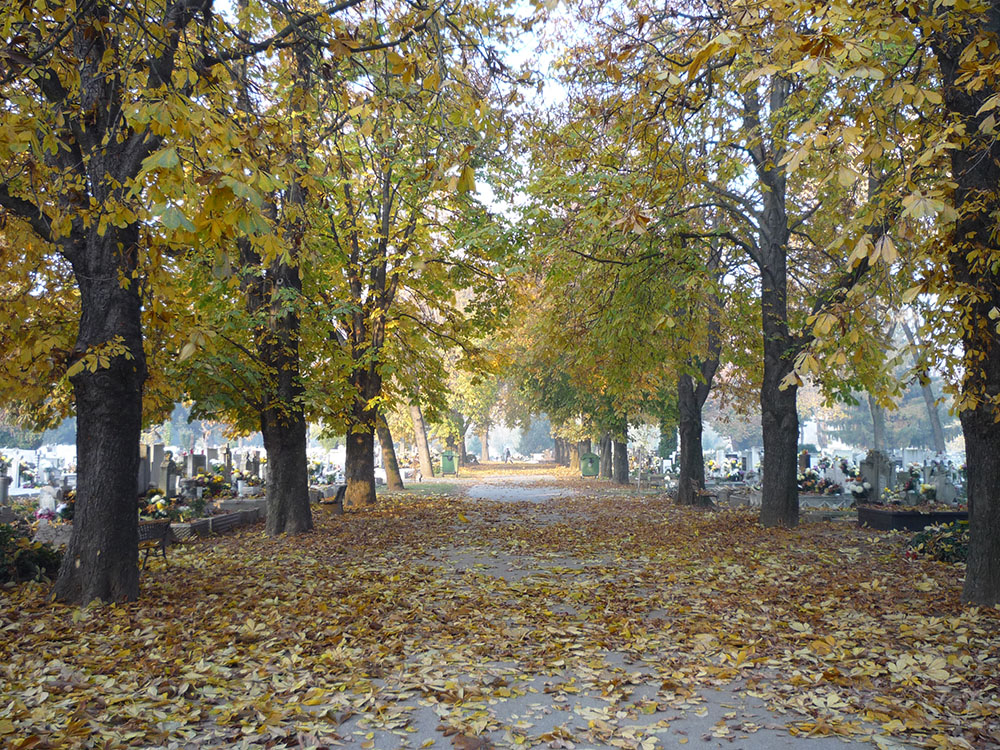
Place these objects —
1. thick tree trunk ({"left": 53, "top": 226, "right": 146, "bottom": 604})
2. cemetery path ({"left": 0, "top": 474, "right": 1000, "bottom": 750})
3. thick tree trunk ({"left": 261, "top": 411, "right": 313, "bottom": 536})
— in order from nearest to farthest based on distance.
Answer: cemetery path ({"left": 0, "top": 474, "right": 1000, "bottom": 750}), thick tree trunk ({"left": 53, "top": 226, "right": 146, "bottom": 604}), thick tree trunk ({"left": 261, "top": 411, "right": 313, "bottom": 536})

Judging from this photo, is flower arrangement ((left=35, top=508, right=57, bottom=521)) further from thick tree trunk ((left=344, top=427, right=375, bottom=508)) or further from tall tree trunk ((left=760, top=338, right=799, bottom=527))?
tall tree trunk ((left=760, top=338, right=799, bottom=527))

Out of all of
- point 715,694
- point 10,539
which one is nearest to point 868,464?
point 715,694

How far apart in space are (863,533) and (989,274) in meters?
7.36

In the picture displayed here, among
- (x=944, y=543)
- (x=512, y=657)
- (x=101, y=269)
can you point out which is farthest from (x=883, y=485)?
(x=101, y=269)

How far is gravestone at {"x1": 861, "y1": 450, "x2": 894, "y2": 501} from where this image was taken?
1838 centimetres

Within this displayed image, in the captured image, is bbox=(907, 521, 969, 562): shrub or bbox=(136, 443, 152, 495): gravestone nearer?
bbox=(907, 521, 969, 562): shrub

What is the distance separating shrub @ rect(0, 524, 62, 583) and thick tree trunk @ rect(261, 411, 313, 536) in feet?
15.4

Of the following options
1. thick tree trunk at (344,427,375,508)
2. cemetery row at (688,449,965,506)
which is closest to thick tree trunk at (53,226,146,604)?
thick tree trunk at (344,427,375,508)

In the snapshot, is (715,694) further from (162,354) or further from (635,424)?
(635,424)

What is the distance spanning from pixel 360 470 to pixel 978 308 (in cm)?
1501

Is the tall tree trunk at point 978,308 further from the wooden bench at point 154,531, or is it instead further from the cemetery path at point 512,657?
the wooden bench at point 154,531

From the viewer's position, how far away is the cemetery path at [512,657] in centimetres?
425

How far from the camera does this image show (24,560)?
8.12 m

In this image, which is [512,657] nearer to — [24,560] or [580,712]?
[580,712]
